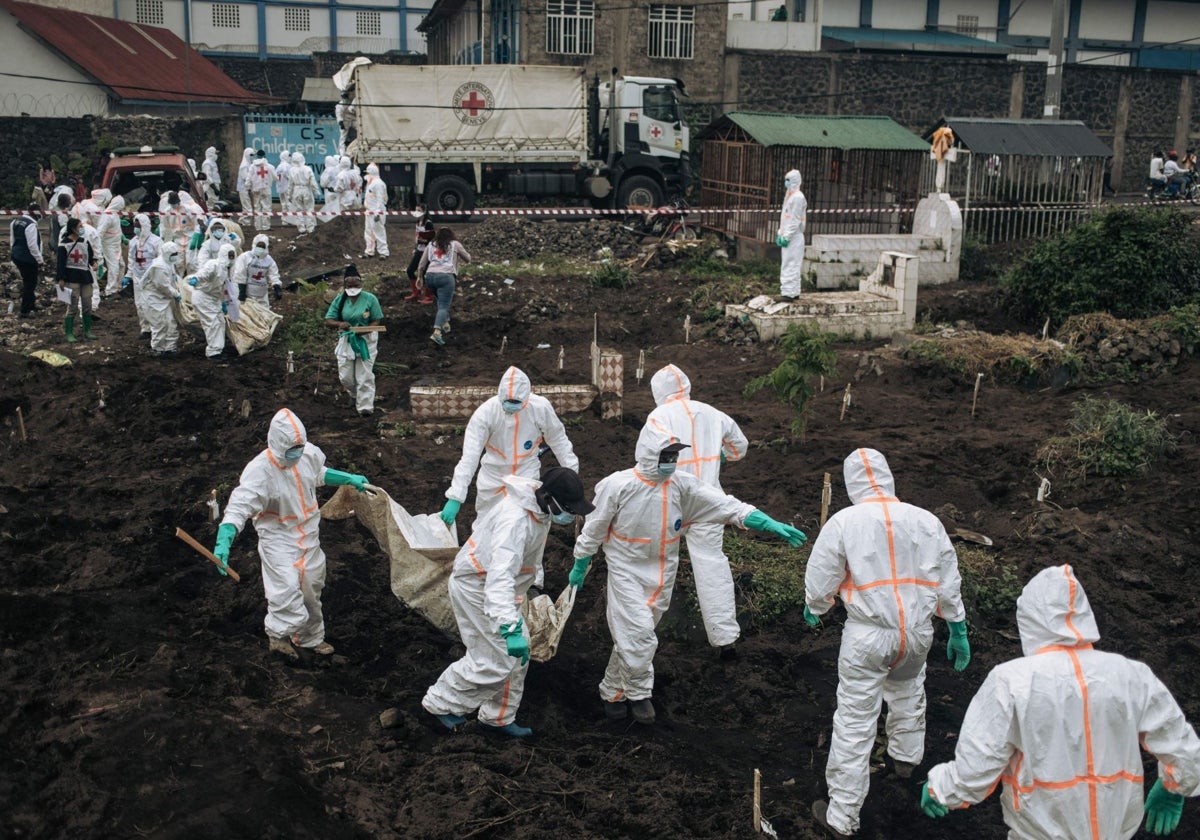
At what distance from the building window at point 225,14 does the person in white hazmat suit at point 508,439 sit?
38182 millimetres

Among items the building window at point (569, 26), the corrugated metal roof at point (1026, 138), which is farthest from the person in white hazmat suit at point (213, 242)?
the building window at point (569, 26)

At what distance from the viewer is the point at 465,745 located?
6.29 metres

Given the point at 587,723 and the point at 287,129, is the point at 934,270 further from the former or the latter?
the point at 287,129

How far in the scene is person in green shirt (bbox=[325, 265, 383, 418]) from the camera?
1186 centimetres

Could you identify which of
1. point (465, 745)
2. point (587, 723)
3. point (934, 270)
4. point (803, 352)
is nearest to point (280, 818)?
point (465, 745)

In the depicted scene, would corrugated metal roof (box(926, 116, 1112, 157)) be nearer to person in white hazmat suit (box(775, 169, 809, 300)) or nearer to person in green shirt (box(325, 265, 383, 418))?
person in white hazmat suit (box(775, 169, 809, 300))

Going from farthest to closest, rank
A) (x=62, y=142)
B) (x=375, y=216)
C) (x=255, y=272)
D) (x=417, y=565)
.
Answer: (x=62, y=142), (x=375, y=216), (x=255, y=272), (x=417, y=565)

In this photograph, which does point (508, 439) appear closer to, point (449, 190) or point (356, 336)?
point (356, 336)

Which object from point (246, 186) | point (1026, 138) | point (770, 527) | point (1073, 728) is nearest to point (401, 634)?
point (770, 527)

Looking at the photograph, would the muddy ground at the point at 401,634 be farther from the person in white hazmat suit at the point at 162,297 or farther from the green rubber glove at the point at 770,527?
the green rubber glove at the point at 770,527

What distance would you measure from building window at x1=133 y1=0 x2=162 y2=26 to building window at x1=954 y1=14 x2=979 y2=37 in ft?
87.8

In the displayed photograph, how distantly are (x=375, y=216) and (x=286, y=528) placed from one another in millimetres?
13572

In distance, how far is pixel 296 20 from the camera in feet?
142

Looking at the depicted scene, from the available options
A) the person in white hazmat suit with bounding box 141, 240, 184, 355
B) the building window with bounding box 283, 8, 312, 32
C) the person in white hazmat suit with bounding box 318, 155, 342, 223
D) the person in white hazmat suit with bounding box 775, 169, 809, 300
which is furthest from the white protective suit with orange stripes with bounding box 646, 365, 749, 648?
the building window with bounding box 283, 8, 312, 32
